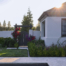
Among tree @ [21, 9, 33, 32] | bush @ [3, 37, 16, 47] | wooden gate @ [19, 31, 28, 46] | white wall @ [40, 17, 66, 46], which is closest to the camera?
white wall @ [40, 17, 66, 46]

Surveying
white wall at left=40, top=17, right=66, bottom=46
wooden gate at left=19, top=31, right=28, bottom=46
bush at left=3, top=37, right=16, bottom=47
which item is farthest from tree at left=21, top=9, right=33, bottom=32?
white wall at left=40, top=17, right=66, bottom=46

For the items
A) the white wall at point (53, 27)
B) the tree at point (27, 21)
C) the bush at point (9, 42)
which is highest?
the tree at point (27, 21)

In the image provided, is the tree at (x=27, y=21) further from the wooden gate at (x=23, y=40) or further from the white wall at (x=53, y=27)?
the white wall at (x=53, y=27)

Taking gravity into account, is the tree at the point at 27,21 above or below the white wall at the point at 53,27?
above

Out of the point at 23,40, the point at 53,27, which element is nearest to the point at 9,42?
the point at 23,40

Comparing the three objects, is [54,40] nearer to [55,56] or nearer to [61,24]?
[61,24]

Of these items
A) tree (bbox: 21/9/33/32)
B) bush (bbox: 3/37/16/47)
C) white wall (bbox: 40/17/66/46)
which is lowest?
bush (bbox: 3/37/16/47)

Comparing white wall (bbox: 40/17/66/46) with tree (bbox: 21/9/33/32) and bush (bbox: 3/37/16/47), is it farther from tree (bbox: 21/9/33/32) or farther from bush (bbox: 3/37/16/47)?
tree (bbox: 21/9/33/32)

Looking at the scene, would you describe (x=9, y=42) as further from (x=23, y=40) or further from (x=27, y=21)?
(x=27, y=21)

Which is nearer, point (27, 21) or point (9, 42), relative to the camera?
point (9, 42)

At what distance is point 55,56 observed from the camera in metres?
8.27

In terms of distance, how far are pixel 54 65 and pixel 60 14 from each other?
6008 mm

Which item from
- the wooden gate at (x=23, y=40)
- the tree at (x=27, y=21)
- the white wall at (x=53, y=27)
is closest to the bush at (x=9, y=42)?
the wooden gate at (x=23, y=40)

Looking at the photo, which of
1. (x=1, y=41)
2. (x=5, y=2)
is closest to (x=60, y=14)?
(x=5, y=2)
